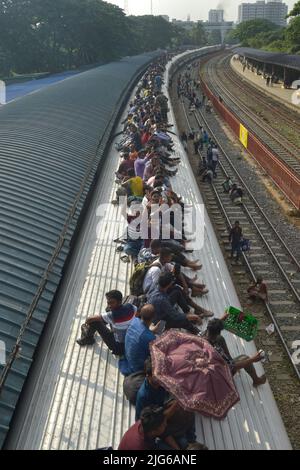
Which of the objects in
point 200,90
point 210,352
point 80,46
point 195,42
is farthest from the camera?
point 195,42

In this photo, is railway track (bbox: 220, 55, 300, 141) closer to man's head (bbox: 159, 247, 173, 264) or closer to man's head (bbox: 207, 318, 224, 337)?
man's head (bbox: 159, 247, 173, 264)

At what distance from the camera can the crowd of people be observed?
5418mm

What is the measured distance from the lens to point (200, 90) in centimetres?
5419

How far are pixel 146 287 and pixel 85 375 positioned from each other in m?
1.71

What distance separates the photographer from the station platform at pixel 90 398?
6.05 metres

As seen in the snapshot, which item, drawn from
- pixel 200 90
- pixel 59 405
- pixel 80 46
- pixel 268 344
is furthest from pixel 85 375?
pixel 80 46

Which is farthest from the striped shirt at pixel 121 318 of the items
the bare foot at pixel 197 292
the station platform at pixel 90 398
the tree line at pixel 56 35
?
the tree line at pixel 56 35

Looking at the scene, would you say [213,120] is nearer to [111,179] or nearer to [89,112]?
[89,112]

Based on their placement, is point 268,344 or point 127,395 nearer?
point 127,395

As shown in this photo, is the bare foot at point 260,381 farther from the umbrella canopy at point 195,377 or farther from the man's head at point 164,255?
the man's head at point 164,255

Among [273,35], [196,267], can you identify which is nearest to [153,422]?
[196,267]

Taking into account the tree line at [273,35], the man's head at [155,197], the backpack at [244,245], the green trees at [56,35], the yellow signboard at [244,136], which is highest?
the tree line at [273,35]

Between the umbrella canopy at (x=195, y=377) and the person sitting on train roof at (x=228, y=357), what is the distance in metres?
0.89
